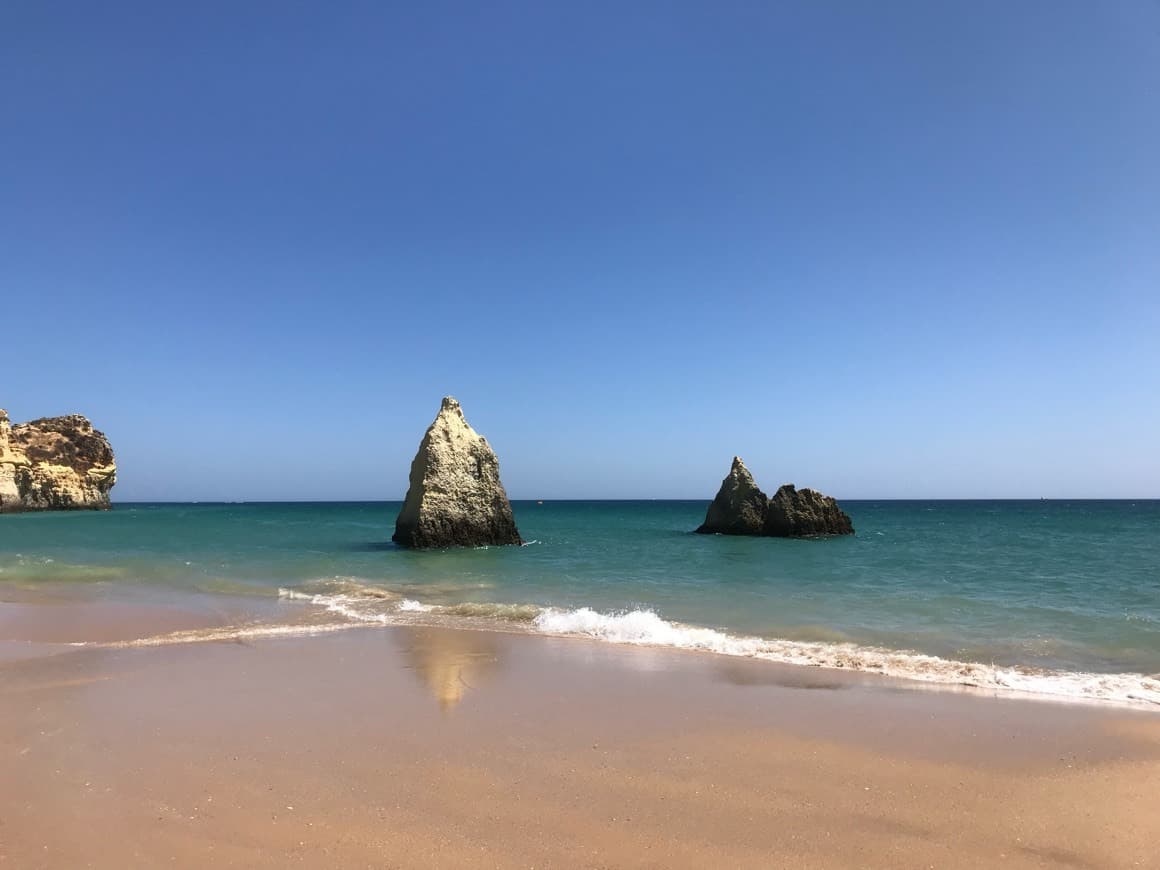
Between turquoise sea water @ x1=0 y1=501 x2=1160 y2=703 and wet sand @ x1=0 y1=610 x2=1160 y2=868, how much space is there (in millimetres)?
2192

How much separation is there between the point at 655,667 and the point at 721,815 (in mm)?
4497

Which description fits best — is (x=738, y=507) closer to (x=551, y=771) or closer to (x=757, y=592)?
(x=757, y=592)

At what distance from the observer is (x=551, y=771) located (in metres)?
5.46

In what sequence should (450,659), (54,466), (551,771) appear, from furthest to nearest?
1. (54,466)
2. (450,659)
3. (551,771)

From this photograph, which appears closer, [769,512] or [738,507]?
[769,512]

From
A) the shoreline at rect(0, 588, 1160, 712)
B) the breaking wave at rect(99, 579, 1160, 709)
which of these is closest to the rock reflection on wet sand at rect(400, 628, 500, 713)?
the shoreline at rect(0, 588, 1160, 712)

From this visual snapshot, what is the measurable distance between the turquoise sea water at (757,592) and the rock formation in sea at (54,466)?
201ft

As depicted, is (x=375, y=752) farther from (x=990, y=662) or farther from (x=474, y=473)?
(x=474, y=473)

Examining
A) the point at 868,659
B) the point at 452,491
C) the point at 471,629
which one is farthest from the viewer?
the point at 452,491

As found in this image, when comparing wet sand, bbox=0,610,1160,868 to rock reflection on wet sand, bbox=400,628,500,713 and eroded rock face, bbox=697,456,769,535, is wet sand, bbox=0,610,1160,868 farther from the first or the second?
eroded rock face, bbox=697,456,769,535

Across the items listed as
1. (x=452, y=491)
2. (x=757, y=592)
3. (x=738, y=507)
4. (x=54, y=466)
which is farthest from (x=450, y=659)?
(x=54, y=466)

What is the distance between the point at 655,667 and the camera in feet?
30.1

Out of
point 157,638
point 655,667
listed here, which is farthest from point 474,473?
point 655,667

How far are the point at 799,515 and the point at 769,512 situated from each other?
1.80 meters
